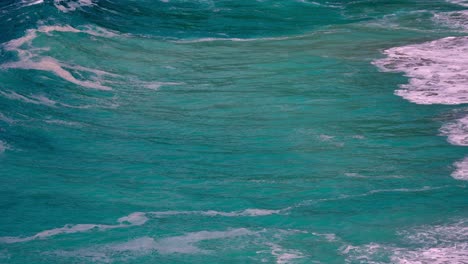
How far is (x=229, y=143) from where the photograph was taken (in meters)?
7.98

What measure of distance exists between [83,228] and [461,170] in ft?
11.6

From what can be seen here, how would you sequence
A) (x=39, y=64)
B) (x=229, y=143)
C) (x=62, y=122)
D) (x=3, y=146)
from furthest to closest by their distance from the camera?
1. (x=39, y=64)
2. (x=62, y=122)
3. (x=229, y=143)
4. (x=3, y=146)

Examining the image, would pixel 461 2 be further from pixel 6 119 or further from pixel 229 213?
pixel 229 213

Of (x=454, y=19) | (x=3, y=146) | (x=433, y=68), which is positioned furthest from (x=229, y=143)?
(x=454, y=19)

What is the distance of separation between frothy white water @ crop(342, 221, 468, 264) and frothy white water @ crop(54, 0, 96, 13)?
382 inches

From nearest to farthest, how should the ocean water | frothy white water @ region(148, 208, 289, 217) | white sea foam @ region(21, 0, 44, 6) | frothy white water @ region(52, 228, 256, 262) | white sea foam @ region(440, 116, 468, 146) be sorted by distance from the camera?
1. frothy white water @ region(52, 228, 256, 262)
2. the ocean water
3. frothy white water @ region(148, 208, 289, 217)
4. white sea foam @ region(440, 116, 468, 146)
5. white sea foam @ region(21, 0, 44, 6)

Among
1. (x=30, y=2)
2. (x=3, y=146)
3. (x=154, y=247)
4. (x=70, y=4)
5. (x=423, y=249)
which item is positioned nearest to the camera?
(x=423, y=249)

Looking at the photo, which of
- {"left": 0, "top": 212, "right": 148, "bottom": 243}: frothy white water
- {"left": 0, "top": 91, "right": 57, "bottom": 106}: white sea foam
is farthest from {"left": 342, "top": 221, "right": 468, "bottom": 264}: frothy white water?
{"left": 0, "top": 91, "right": 57, "bottom": 106}: white sea foam

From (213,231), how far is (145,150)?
1.96 m

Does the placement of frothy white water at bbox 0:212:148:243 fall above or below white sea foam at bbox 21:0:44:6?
below

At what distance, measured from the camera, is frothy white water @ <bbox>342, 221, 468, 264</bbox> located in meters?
5.39

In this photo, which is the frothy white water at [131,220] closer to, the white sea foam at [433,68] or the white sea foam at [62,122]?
the white sea foam at [62,122]

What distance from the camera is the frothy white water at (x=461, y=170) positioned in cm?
688

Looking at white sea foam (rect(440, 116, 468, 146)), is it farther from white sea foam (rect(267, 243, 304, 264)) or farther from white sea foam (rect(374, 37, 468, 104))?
white sea foam (rect(267, 243, 304, 264))
